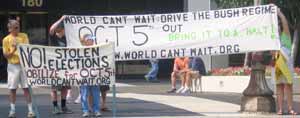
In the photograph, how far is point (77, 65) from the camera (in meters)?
12.5

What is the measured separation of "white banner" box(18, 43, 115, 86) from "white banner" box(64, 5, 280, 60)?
734 mm

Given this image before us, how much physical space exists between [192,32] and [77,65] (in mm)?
2274

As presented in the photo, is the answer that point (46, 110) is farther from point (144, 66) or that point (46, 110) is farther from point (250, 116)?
point (144, 66)

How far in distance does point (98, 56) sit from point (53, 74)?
32.4 inches

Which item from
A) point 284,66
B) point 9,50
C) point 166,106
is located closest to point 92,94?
point 9,50

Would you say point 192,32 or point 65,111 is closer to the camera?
point 192,32

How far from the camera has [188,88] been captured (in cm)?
1978

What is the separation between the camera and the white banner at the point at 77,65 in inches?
488

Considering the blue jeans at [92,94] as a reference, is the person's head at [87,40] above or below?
above

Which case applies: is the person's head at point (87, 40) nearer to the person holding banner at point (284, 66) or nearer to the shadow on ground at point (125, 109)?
the shadow on ground at point (125, 109)

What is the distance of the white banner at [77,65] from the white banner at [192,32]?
2.41ft

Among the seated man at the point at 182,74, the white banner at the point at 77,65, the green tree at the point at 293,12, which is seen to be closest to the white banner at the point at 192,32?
the white banner at the point at 77,65

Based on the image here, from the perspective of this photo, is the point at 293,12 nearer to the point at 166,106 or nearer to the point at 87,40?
the point at 166,106

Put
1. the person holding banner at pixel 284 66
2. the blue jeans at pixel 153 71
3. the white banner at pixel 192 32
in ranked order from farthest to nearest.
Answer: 1. the blue jeans at pixel 153 71
2. the white banner at pixel 192 32
3. the person holding banner at pixel 284 66
